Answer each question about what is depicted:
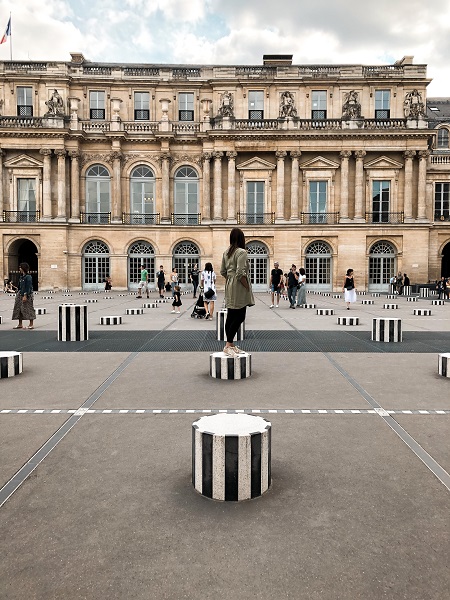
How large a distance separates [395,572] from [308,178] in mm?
40644

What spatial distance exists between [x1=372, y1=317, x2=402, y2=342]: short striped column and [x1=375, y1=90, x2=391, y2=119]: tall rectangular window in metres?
35.9

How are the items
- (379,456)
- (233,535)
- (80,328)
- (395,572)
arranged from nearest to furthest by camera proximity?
1. (395,572)
2. (233,535)
3. (379,456)
4. (80,328)

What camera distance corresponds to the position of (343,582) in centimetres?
255

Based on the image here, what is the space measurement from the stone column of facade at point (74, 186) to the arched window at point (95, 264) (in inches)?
106

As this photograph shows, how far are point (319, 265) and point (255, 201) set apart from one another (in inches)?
311

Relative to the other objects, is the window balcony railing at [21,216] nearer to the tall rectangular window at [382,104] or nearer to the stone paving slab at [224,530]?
the tall rectangular window at [382,104]

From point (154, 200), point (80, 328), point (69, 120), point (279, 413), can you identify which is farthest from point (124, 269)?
point (279, 413)

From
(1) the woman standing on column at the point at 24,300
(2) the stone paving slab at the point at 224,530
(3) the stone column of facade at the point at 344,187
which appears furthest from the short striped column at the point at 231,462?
(3) the stone column of facade at the point at 344,187

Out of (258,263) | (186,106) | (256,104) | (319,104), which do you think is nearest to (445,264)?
(258,263)

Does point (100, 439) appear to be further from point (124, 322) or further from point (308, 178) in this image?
point (308, 178)

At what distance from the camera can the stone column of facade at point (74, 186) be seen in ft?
133

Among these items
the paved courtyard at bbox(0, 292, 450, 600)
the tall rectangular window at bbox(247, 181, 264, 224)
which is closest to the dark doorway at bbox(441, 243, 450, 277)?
the tall rectangular window at bbox(247, 181, 264, 224)

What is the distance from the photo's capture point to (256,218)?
41.3 m

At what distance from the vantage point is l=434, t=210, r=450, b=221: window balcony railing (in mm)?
44500
